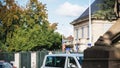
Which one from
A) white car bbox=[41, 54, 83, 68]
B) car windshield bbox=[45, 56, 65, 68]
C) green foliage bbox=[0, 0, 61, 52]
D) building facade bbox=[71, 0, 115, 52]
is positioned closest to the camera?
white car bbox=[41, 54, 83, 68]

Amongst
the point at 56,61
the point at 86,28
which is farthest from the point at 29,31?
the point at 56,61

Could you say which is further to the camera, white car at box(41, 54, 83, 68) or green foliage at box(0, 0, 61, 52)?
green foliage at box(0, 0, 61, 52)

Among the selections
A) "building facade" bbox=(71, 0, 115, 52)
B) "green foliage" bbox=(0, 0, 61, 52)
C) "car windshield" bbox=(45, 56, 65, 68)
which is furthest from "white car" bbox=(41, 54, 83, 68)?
"building facade" bbox=(71, 0, 115, 52)

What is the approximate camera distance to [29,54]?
51188 millimetres

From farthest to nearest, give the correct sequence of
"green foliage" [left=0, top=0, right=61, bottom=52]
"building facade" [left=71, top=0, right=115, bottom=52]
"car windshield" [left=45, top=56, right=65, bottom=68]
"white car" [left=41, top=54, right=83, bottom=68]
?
"building facade" [left=71, top=0, right=115, bottom=52] → "green foliage" [left=0, top=0, right=61, bottom=52] → "car windshield" [left=45, top=56, right=65, bottom=68] → "white car" [left=41, top=54, right=83, bottom=68]

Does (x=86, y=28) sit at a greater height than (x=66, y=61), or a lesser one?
greater

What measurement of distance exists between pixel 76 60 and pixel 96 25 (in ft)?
211

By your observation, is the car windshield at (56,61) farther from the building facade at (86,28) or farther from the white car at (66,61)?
the building facade at (86,28)

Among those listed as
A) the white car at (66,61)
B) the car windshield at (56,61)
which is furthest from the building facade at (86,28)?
the white car at (66,61)

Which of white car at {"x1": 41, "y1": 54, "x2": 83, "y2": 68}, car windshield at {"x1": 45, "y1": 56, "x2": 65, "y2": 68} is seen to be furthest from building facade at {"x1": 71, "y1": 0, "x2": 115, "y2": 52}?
white car at {"x1": 41, "y1": 54, "x2": 83, "y2": 68}

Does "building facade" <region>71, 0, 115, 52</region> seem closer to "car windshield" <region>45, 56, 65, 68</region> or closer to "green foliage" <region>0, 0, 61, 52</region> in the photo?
"green foliage" <region>0, 0, 61, 52</region>

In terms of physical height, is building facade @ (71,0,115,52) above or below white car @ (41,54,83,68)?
above

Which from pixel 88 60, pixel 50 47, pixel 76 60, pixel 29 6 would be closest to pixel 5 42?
pixel 29 6

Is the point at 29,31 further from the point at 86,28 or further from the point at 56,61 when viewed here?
A: the point at 56,61
